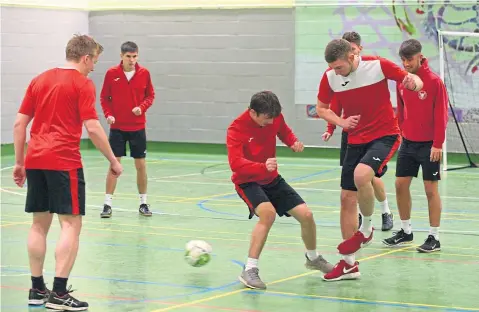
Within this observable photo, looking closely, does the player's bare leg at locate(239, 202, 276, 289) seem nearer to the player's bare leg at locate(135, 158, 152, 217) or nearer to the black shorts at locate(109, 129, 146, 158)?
the player's bare leg at locate(135, 158, 152, 217)

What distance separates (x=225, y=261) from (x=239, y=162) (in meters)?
1.48

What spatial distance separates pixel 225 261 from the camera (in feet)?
30.0

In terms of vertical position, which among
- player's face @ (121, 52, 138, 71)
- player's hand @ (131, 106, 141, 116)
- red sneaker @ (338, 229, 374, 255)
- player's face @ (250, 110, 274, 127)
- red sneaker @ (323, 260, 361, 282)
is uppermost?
player's face @ (121, 52, 138, 71)

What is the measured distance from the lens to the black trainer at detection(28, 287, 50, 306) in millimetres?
7348

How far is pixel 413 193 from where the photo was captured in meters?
14.4

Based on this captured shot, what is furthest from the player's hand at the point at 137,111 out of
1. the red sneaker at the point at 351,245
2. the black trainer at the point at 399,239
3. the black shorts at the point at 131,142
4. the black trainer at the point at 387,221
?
the red sneaker at the point at 351,245

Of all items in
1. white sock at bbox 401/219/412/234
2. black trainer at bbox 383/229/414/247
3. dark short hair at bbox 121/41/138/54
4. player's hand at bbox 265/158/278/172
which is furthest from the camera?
dark short hair at bbox 121/41/138/54

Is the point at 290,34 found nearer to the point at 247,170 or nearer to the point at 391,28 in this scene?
the point at 391,28

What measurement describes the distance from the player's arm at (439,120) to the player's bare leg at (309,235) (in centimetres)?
193

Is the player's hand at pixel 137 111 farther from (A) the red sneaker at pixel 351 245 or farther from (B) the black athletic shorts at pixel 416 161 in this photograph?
(A) the red sneaker at pixel 351 245

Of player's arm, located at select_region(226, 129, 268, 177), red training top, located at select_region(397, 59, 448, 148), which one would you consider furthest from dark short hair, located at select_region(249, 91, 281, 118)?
red training top, located at select_region(397, 59, 448, 148)

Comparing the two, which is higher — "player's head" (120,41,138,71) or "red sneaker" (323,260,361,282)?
"player's head" (120,41,138,71)

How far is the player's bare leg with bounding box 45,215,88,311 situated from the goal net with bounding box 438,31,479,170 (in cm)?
1285

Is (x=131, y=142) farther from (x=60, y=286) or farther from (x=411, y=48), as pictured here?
(x=60, y=286)
